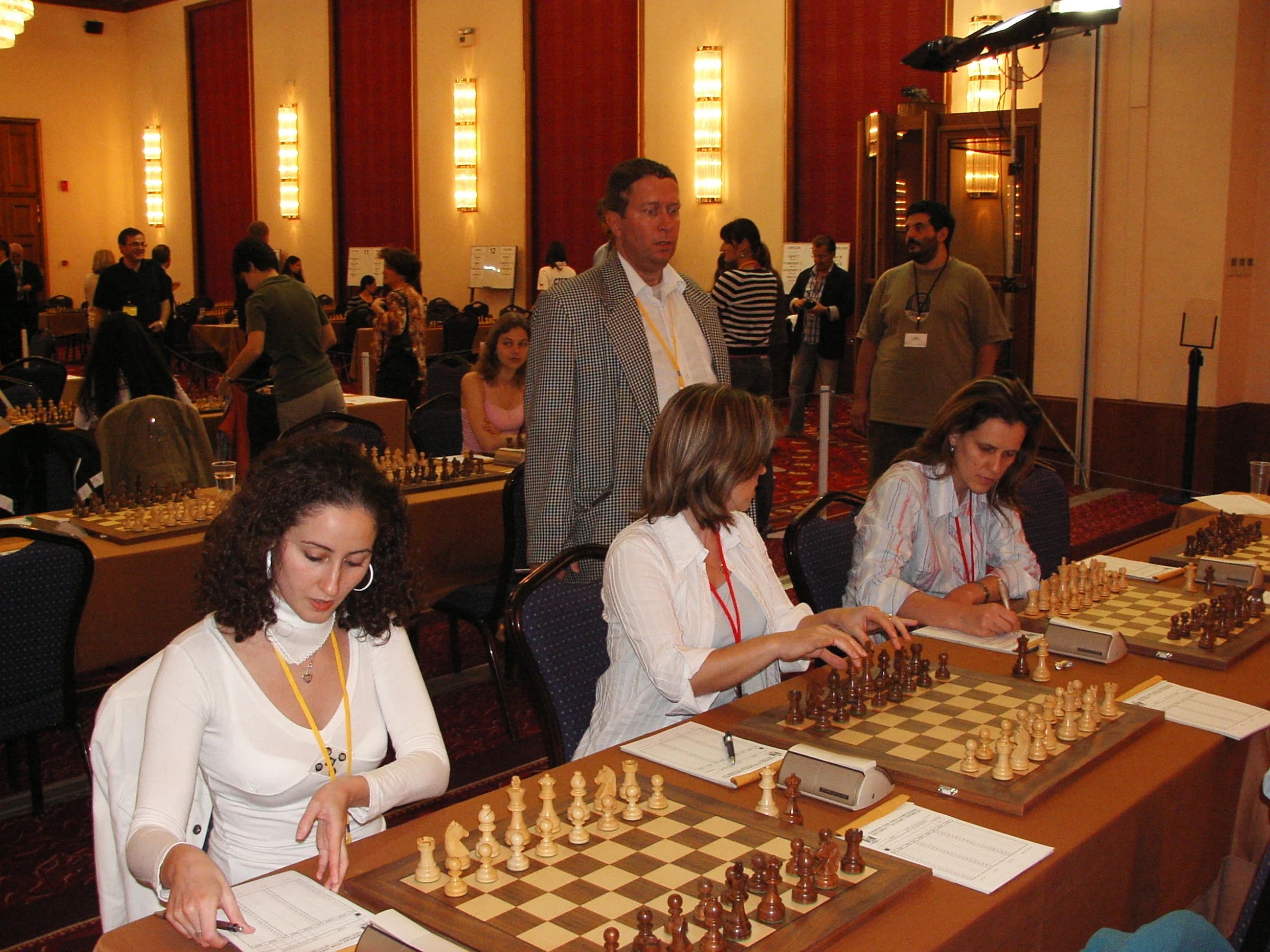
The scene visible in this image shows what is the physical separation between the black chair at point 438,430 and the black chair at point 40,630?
227 cm

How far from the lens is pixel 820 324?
902 centimetres

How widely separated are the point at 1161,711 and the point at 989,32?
20.5 feet

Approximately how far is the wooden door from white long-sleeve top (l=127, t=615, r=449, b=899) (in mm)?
17412

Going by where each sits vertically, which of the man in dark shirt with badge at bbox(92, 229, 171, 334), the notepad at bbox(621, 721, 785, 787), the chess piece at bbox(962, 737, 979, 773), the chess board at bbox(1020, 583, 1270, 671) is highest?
the man in dark shirt with badge at bbox(92, 229, 171, 334)

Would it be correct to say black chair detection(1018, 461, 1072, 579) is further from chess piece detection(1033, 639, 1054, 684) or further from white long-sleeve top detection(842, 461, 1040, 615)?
chess piece detection(1033, 639, 1054, 684)

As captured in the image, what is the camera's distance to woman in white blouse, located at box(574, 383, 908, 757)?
2.15 metres

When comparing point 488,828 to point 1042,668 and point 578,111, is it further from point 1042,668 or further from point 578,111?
point 578,111

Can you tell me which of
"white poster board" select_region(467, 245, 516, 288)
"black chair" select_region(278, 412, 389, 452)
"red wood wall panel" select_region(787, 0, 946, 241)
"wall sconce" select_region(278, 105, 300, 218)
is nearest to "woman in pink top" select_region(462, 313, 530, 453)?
"black chair" select_region(278, 412, 389, 452)

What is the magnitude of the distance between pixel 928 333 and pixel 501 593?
2222 mm

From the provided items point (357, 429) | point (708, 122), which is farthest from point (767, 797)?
point (708, 122)

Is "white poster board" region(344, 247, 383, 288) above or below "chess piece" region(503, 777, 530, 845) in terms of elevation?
above

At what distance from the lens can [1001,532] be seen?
307 centimetres

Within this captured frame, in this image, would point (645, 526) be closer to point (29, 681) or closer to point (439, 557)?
point (29, 681)

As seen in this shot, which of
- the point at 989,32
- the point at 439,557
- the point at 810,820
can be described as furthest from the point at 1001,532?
the point at 989,32
